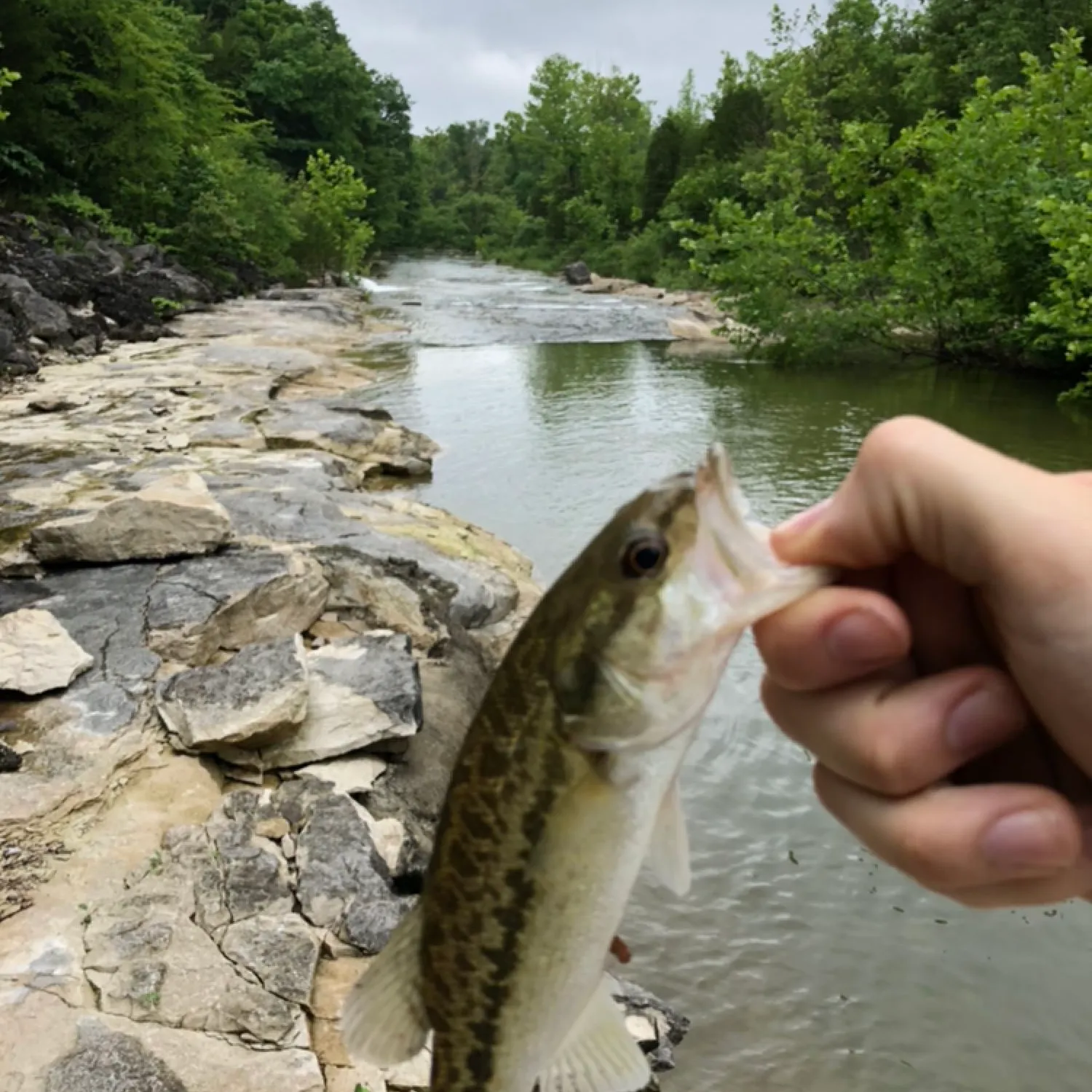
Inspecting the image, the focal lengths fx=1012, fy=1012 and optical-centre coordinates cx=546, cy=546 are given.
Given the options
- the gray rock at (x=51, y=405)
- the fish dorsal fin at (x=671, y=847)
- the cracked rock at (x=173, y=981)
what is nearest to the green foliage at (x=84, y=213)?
the gray rock at (x=51, y=405)

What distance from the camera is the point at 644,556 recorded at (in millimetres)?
1537

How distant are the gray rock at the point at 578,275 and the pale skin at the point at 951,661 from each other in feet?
164

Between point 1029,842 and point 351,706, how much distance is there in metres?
4.11

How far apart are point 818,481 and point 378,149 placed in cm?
6824

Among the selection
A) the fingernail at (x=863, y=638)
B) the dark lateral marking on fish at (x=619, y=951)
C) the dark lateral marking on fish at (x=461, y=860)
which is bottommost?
the dark lateral marking on fish at (x=619, y=951)

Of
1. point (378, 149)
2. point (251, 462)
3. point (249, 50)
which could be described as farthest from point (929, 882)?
point (378, 149)

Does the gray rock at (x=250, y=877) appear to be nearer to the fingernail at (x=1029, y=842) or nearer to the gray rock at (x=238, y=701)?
the gray rock at (x=238, y=701)

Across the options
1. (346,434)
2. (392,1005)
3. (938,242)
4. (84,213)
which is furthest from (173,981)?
(84,213)

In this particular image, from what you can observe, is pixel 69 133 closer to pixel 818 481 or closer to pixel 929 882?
pixel 818 481

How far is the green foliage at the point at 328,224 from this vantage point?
4216cm

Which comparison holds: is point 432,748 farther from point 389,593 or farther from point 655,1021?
point 655,1021

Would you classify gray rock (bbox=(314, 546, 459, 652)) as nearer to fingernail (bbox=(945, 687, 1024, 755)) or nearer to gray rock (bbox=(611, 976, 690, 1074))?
gray rock (bbox=(611, 976, 690, 1074))

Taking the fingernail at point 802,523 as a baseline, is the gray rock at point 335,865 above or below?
below

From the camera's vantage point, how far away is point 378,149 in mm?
73250
